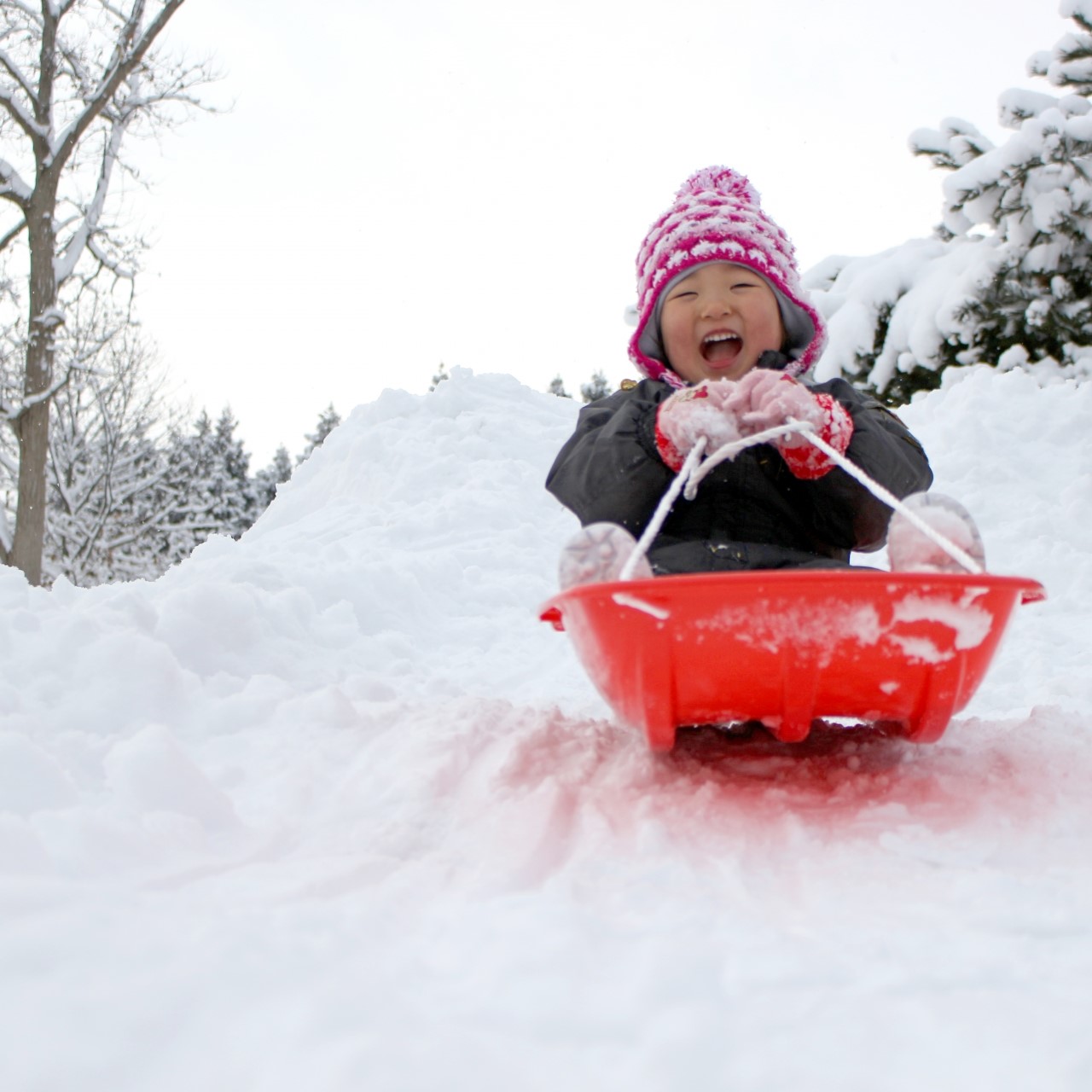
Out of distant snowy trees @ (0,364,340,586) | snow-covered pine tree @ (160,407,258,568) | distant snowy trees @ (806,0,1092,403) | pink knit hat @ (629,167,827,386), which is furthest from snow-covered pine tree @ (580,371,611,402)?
pink knit hat @ (629,167,827,386)

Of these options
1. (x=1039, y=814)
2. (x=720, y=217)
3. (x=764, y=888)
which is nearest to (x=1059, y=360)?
(x=720, y=217)

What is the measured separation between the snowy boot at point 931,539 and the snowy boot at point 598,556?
1.64 ft

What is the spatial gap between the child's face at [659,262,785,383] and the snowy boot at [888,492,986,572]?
3.12 feet

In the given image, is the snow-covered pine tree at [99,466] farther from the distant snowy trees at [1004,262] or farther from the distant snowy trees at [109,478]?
the distant snowy trees at [1004,262]

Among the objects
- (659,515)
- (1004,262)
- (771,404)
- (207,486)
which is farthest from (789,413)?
(207,486)

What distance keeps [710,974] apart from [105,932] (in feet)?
2.33

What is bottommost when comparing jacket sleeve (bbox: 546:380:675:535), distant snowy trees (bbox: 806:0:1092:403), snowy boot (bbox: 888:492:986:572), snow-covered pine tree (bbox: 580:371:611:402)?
snowy boot (bbox: 888:492:986:572)

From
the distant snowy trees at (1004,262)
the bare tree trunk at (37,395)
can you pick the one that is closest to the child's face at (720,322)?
the distant snowy trees at (1004,262)

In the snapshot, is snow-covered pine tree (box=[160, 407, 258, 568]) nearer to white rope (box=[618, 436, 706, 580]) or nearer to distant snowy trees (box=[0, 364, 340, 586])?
distant snowy trees (box=[0, 364, 340, 586])

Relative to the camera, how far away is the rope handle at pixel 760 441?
5.74ft

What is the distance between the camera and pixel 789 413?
2.14 metres

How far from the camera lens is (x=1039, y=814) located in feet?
5.71

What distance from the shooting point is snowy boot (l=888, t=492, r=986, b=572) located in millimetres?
1888

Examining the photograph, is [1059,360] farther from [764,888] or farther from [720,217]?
[764,888]
